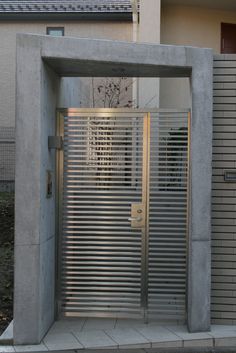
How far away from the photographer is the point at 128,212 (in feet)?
21.9

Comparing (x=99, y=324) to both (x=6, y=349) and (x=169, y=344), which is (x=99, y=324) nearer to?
(x=169, y=344)

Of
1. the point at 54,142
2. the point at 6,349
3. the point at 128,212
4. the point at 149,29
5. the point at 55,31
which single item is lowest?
the point at 6,349

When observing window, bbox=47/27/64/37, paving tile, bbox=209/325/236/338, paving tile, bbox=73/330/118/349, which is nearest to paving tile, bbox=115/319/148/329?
paving tile, bbox=73/330/118/349

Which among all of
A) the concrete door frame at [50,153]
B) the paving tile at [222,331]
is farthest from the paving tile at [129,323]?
the paving tile at [222,331]

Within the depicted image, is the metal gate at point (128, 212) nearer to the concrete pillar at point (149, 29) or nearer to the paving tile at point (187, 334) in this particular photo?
the paving tile at point (187, 334)

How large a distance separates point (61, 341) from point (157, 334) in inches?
42.5

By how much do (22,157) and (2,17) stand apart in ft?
53.1

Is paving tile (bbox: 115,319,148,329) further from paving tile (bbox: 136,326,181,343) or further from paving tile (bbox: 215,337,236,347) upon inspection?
paving tile (bbox: 215,337,236,347)

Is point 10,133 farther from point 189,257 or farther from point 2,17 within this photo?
point 189,257

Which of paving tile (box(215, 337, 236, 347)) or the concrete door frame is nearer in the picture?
the concrete door frame

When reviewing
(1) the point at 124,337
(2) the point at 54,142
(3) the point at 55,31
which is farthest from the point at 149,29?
(3) the point at 55,31

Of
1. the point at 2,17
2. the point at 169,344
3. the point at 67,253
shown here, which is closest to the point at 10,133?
the point at 2,17

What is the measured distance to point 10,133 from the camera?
63.6 feet

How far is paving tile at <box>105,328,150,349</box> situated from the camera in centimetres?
587
